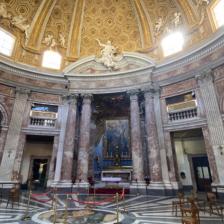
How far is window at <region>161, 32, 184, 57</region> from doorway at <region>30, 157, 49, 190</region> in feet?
46.4

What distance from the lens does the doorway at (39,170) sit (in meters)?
16.0

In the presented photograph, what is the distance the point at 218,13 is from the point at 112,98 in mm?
9769

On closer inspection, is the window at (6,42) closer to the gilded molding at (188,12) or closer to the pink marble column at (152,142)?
the pink marble column at (152,142)

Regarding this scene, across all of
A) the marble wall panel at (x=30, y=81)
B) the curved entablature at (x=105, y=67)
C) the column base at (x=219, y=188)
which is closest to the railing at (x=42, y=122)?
the marble wall panel at (x=30, y=81)

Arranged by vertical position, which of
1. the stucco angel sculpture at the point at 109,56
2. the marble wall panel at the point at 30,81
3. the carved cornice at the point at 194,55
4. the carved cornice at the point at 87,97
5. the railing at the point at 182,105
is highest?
the stucco angel sculpture at the point at 109,56

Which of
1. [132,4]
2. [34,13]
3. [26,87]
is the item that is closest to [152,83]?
[132,4]

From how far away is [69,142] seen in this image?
525 inches

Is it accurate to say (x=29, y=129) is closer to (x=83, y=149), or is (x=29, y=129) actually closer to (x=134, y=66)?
(x=83, y=149)

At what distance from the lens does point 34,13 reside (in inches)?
639

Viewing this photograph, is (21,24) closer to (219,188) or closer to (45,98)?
(45,98)

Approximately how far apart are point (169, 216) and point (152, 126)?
→ 24.0 ft

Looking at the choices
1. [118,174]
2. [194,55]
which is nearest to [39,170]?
[118,174]

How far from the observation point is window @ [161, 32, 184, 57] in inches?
571

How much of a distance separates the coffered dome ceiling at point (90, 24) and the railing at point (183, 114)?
5.16 meters
